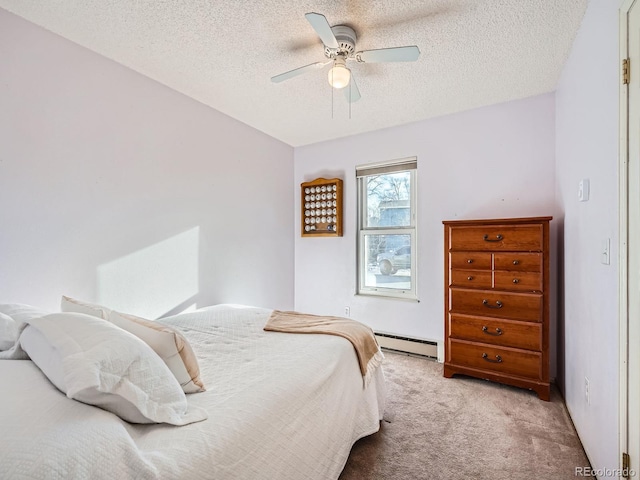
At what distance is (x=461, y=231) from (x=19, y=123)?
3114 millimetres

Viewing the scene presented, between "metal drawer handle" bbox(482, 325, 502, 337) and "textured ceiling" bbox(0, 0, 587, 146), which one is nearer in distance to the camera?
"textured ceiling" bbox(0, 0, 587, 146)

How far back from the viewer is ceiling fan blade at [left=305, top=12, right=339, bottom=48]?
1.49 metres

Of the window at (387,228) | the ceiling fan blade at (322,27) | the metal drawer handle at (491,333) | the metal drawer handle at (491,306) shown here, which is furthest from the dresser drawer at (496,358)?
the ceiling fan blade at (322,27)

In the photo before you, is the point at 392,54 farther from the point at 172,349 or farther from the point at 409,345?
the point at 409,345

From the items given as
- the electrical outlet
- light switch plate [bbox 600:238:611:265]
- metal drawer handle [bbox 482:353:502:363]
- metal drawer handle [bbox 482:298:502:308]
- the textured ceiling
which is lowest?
metal drawer handle [bbox 482:353:502:363]

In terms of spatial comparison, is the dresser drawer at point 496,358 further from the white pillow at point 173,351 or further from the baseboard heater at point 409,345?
the white pillow at point 173,351

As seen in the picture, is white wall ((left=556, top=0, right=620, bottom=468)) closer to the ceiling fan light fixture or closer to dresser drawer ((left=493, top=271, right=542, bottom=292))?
dresser drawer ((left=493, top=271, right=542, bottom=292))

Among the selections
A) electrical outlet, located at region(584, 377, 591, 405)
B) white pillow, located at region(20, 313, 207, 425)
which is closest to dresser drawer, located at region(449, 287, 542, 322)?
electrical outlet, located at region(584, 377, 591, 405)

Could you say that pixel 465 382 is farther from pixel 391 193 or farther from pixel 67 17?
pixel 67 17

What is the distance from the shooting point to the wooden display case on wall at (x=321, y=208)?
3.73 meters

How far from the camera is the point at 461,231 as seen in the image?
262cm

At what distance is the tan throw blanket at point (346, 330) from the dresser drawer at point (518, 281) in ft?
3.93

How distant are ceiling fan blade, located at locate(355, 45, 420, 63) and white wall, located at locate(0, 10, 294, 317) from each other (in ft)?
5.58

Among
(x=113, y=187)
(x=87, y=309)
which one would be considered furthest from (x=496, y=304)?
(x=113, y=187)
